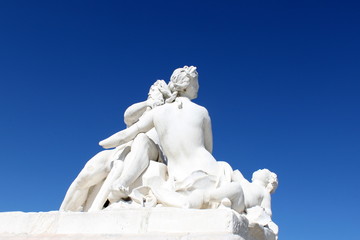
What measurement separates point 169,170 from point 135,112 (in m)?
1.18

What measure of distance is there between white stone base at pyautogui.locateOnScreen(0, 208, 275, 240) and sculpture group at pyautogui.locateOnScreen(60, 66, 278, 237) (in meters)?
0.39

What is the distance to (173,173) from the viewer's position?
18.1 ft

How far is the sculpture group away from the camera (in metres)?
5.04

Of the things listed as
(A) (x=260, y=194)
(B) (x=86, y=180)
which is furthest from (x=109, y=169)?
(A) (x=260, y=194)

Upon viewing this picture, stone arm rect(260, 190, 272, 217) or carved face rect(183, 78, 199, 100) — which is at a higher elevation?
carved face rect(183, 78, 199, 100)

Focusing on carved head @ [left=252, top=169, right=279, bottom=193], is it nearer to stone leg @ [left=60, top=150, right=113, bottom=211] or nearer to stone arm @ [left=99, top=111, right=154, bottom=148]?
stone arm @ [left=99, top=111, right=154, bottom=148]

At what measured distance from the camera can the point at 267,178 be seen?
19.9 feet

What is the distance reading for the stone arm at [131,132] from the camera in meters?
5.83

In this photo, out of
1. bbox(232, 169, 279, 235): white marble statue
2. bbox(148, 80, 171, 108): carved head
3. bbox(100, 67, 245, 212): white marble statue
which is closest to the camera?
bbox(100, 67, 245, 212): white marble statue

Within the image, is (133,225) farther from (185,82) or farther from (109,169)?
(185,82)

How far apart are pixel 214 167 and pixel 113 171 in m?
1.25

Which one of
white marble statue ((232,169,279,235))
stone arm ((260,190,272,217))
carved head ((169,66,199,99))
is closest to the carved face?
carved head ((169,66,199,99))

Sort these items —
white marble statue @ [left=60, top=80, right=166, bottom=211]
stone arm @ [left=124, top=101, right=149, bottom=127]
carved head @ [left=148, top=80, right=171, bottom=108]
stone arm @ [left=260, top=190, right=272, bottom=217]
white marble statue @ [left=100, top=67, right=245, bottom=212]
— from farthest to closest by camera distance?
stone arm @ [left=124, top=101, right=149, bottom=127]
carved head @ [left=148, top=80, right=171, bottom=108]
stone arm @ [left=260, top=190, right=272, bottom=217]
white marble statue @ [left=60, top=80, right=166, bottom=211]
white marble statue @ [left=100, top=67, right=245, bottom=212]

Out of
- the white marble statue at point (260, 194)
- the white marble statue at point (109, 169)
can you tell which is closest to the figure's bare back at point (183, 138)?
the white marble statue at point (109, 169)
